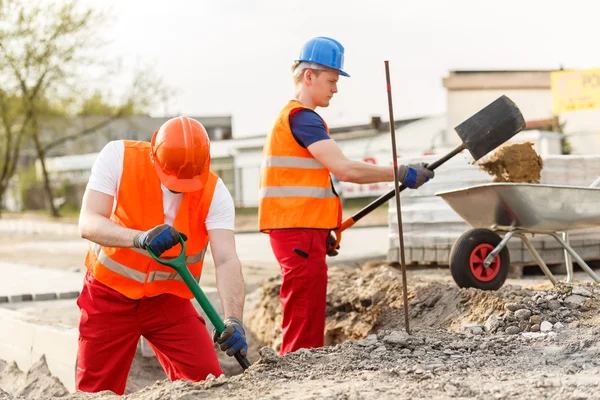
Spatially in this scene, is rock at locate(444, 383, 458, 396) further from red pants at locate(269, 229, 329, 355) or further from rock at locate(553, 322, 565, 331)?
red pants at locate(269, 229, 329, 355)

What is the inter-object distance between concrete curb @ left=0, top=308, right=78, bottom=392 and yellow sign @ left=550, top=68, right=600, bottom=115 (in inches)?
748

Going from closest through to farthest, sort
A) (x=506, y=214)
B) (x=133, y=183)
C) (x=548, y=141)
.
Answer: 1. (x=133, y=183)
2. (x=506, y=214)
3. (x=548, y=141)

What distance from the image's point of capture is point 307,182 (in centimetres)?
504

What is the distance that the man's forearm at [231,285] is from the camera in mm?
4000

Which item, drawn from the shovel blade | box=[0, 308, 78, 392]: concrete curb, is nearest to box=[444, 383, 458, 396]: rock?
the shovel blade

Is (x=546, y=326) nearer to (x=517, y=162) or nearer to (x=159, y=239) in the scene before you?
(x=159, y=239)

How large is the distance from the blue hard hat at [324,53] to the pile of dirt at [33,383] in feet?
9.00

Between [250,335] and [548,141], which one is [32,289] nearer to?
[250,335]

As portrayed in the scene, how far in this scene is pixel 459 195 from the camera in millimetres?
6172

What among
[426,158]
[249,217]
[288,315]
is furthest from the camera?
[249,217]

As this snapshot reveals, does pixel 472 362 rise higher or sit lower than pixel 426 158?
lower

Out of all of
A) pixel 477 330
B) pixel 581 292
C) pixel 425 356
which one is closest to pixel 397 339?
pixel 425 356

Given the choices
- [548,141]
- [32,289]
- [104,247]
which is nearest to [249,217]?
[548,141]

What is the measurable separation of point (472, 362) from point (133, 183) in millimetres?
1703
